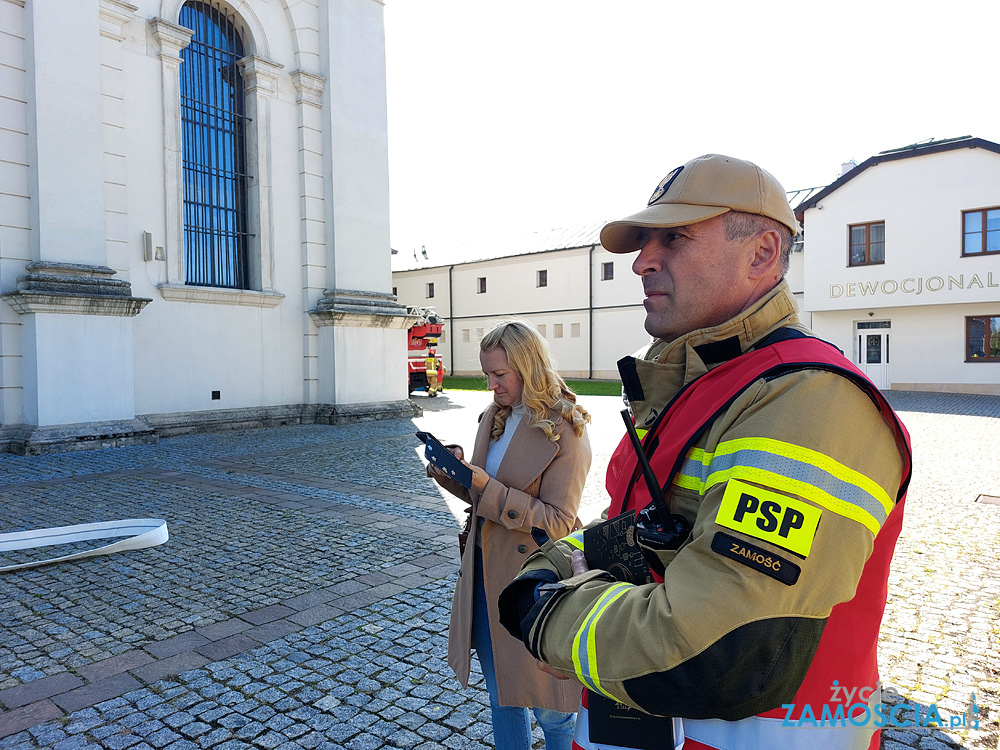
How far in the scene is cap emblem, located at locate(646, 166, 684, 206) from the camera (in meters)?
1.47

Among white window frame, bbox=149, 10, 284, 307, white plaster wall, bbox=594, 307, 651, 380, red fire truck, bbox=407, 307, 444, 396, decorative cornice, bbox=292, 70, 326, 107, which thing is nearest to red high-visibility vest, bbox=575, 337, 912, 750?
white window frame, bbox=149, 10, 284, 307

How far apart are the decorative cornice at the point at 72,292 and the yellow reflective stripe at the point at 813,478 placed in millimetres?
12556

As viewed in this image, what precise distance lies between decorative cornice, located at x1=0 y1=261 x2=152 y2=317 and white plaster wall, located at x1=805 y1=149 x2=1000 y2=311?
2514 cm

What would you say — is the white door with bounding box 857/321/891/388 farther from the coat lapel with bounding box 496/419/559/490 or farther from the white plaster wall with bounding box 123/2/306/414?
the coat lapel with bounding box 496/419/559/490

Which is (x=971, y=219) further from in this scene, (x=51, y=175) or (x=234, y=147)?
(x=51, y=175)

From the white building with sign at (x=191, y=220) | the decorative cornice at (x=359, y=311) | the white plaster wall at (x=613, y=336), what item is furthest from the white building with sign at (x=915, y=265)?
the white building with sign at (x=191, y=220)

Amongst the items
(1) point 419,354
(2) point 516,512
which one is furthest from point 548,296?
(2) point 516,512

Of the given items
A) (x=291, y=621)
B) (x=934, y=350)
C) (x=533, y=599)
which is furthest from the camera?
(x=934, y=350)

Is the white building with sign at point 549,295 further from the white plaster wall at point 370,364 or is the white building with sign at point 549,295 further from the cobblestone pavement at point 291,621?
the cobblestone pavement at point 291,621

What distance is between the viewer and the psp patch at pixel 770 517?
106 cm

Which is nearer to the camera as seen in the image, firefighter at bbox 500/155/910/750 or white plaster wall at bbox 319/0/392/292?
firefighter at bbox 500/155/910/750

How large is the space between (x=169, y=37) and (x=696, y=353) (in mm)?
15064

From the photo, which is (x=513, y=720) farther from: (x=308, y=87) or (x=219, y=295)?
(x=308, y=87)

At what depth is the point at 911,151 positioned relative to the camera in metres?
25.5
